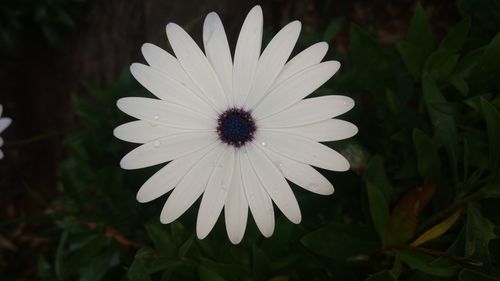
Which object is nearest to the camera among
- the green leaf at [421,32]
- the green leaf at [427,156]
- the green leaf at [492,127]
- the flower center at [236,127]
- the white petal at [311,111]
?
the white petal at [311,111]

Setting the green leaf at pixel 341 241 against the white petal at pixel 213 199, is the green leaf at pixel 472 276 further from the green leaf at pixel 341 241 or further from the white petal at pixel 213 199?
the white petal at pixel 213 199

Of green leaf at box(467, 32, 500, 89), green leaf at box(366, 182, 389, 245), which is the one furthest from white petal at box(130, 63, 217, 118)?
green leaf at box(467, 32, 500, 89)

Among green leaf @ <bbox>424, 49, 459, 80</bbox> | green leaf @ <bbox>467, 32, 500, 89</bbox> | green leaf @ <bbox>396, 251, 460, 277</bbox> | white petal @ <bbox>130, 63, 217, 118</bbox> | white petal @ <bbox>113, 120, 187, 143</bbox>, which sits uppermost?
green leaf @ <bbox>424, 49, 459, 80</bbox>

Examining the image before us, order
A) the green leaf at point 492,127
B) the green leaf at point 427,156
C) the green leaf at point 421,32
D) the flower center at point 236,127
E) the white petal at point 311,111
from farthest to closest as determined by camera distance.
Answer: the green leaf at point 421,32 < the green leaf at point 427,156 < the green leaf at point 492,127 < the flower center at point 236,127 < the white petal at point 311,111

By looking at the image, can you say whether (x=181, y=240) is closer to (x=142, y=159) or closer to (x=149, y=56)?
(x=142, y=159)

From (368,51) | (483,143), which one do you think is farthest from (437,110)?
(368,51)

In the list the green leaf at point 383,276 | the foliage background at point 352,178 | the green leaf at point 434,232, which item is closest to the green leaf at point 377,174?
the foliage background at point 352,178

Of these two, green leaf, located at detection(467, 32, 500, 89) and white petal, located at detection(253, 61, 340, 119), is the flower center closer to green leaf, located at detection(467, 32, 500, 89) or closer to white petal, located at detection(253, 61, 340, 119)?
white petal, located at detection(253, 61, 340, 119)

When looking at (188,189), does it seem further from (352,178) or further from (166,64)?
(352,178)
